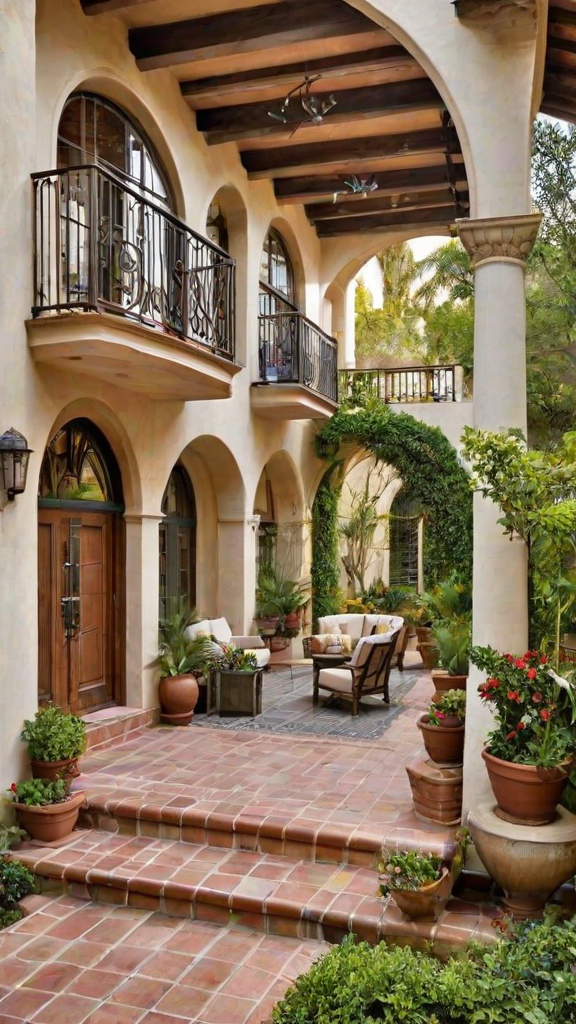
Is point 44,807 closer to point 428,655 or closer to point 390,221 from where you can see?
point 428,655

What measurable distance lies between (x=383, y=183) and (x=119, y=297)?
6155 millimetres

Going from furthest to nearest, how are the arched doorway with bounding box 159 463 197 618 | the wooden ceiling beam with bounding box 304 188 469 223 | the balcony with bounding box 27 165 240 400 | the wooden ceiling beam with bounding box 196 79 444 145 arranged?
the wooden ceiling beam with bounding box 304 188 469 223, the arched doorway with bounding box 159 463 197 618, the wooden ceiling beam with bounding box 196 79 444 145, the balcony with bounding box 27 165 240 400

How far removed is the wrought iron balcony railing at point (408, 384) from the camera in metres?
15.1

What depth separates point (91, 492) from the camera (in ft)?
27.5

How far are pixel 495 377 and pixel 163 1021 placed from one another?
4.48m

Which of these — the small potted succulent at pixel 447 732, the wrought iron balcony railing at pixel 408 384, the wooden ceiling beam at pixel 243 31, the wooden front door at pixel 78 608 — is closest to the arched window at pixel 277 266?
the wrought iron balcony railing at pixel 408 384

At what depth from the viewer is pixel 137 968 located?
466 centimetres

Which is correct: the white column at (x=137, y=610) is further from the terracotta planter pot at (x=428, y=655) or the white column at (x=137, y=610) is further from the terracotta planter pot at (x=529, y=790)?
the terracotta planter pot at (x=428, y=655)

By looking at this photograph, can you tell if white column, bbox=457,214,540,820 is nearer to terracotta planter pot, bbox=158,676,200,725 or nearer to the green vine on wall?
terracotta planter pot, bbox=158,676,200,725

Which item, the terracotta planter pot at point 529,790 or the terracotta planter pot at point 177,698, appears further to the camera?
the terracotta planter pot at point 177,698

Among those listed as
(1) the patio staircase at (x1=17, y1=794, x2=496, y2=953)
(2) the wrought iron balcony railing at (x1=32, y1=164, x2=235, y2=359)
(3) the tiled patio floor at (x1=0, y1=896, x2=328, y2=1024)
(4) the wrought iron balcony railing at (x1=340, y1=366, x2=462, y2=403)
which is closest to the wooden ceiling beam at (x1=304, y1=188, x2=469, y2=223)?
(4) the wrought iron balcony railing at (x1=340, y1=366, x2=462, y2=403)

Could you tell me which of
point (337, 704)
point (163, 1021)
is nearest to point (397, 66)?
point (337, 704)

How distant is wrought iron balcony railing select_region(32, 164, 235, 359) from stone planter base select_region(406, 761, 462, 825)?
4.50 metres

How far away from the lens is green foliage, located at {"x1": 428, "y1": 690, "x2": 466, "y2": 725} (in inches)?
238
